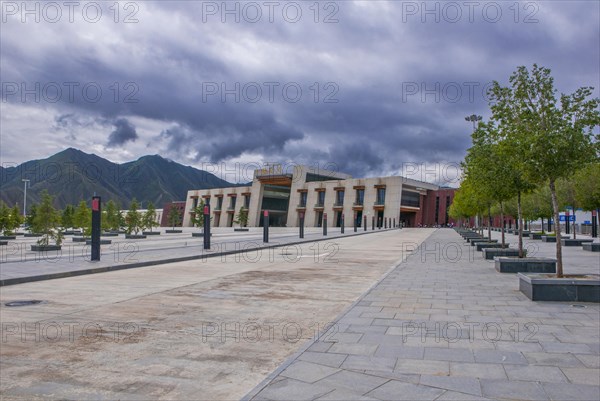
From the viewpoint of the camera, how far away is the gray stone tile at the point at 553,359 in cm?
477

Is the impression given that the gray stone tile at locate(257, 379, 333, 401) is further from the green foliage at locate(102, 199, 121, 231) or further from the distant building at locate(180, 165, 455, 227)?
the distant building at locate(180, 165, 455, 227)

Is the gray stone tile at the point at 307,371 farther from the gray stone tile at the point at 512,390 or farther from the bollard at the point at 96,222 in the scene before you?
the bollard at the point at 96,222

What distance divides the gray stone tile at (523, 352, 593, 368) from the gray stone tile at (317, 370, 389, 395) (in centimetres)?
183

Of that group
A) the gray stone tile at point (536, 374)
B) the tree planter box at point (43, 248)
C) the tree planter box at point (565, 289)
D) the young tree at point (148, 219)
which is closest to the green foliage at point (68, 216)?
the young tree at point (148, 219)

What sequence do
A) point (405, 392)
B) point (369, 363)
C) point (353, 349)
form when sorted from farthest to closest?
point (353, 349) < point (369, 363) < point (405, 392)

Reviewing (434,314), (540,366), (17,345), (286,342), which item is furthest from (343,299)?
(17,345)

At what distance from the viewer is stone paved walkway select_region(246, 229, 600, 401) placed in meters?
4.03

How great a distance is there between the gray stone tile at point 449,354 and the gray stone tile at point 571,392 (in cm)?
94

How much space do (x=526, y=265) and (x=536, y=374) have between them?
8.91 m

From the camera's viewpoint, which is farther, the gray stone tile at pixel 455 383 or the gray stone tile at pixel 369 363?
A: the gray stone tile at pixel 369 363

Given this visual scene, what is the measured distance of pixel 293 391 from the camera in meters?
4.00

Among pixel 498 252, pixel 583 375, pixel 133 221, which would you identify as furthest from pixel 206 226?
pixel 133 221

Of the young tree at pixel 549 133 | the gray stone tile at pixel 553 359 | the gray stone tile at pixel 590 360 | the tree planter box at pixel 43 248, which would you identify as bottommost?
the tree planter box at pixel 43 248

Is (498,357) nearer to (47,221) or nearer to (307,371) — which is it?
(307,371)
